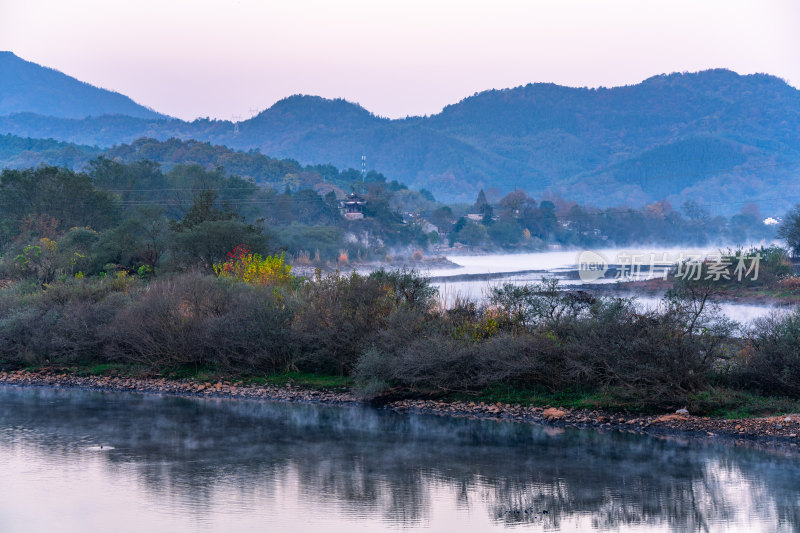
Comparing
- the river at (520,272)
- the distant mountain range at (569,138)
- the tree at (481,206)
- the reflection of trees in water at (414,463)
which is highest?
the distant mountain range at (569,138)

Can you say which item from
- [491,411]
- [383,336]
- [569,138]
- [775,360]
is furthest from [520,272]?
[569,138]

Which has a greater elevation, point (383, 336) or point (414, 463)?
point (383, 336)

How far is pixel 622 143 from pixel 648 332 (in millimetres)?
158965

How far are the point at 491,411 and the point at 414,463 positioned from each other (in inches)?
120

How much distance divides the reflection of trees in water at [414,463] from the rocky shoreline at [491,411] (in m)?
0.38

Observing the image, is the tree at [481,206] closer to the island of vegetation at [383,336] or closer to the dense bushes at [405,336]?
the island of vegetation at [383,336]

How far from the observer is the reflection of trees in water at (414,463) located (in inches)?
435

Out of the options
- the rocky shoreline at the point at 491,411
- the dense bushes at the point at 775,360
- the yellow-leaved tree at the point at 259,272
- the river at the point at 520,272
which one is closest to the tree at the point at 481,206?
the river at the point at 520,272

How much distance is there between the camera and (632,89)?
616 ft

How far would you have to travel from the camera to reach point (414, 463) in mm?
13055

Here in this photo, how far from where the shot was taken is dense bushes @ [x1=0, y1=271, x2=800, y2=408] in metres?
14.8

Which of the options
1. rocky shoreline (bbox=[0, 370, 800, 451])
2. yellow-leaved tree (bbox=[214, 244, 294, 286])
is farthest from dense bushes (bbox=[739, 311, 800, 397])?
yellow-leaved tree (bbox=[214, 244, 294, 286])

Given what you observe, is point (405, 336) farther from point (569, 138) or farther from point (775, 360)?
point (569, 138)

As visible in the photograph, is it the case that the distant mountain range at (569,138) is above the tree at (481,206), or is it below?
above
